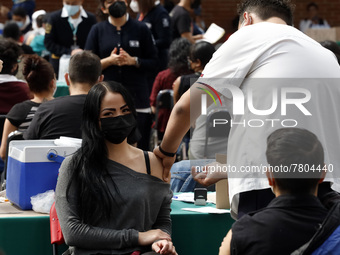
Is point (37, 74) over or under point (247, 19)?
under

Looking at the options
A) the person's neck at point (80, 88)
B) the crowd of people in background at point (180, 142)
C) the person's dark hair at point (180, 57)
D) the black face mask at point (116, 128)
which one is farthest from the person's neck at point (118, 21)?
the black face mask at point (116, 128)

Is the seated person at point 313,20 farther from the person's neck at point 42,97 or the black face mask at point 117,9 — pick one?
the person's neck at point 42,97

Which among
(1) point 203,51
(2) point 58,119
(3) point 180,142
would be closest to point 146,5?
(1) point 203,51

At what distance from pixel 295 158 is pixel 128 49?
14.1ft

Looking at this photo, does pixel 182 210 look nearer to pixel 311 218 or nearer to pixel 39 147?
pixel 39 147

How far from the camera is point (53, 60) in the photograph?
8008mm

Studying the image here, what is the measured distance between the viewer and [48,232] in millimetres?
3566

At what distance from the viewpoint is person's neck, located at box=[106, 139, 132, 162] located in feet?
11.0

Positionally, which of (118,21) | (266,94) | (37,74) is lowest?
(37,74)

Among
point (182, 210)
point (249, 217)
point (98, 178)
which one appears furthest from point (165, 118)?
point (249, 217)

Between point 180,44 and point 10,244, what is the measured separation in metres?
4.03

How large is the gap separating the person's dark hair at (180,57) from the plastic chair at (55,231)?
3.87 m

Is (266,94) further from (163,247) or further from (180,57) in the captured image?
(180,57)

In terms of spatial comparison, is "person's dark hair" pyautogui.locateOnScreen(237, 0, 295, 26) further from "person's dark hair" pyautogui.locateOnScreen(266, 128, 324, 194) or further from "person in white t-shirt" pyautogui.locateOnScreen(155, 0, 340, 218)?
"person's dark hair" pyautogui.locateOnScreen(266, 128, 324, 194)
